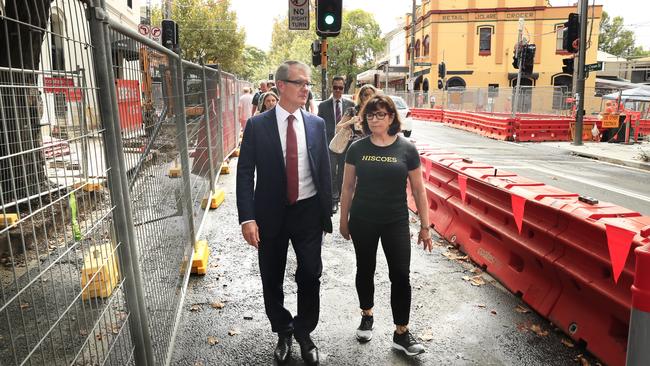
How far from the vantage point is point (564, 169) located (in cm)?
1280

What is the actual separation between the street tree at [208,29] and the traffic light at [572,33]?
2990 centimetres

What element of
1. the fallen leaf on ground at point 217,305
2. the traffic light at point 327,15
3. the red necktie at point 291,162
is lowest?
the fallen leaf on ground at point 217,305

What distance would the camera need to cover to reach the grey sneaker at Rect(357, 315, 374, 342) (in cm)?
391

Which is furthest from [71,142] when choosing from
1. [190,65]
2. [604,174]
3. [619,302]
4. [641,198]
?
[604,174]

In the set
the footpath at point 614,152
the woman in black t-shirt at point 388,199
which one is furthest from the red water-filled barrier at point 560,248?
the footpath at point 614,152

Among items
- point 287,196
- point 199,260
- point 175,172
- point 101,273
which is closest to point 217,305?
point 199,260

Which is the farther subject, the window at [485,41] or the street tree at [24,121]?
the window at [485,41]

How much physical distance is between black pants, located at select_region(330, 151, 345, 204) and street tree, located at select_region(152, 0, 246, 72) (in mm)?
35639

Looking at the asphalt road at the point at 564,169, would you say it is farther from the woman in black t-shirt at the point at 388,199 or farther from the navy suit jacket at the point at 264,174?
the navy suit jacket at the point at 264,174

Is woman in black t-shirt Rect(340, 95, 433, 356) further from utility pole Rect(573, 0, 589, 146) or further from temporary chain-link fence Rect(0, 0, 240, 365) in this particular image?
utility pole Rect(573, 0, 589, 146)

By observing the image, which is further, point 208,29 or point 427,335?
point 208,29

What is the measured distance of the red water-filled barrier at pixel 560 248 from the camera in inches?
134

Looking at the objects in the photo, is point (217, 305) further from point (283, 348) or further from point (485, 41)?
point (485, 41)

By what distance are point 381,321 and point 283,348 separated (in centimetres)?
101
